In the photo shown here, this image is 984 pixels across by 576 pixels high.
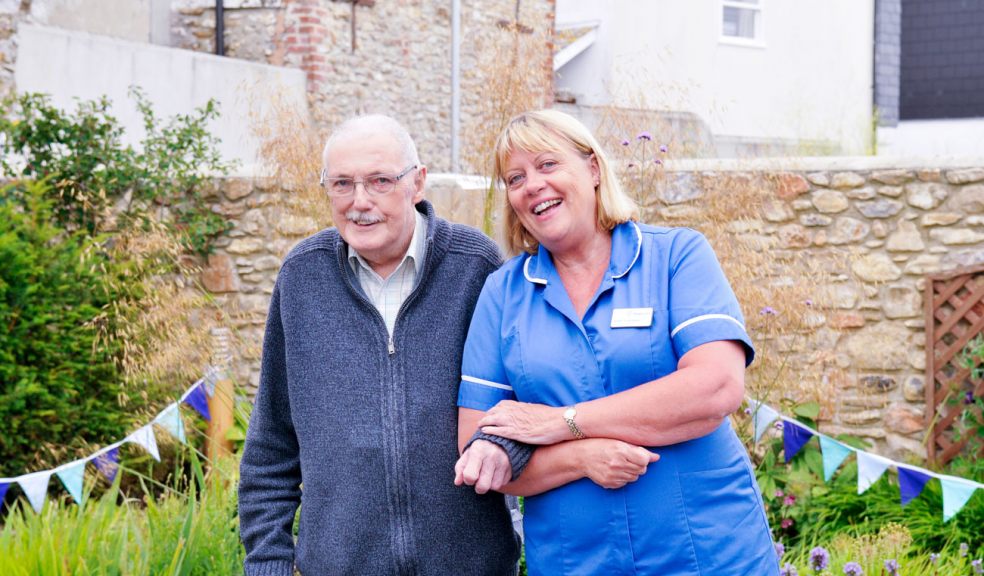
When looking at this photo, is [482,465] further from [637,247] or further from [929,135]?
[929,135]

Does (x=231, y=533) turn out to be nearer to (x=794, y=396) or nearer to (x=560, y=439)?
(x=560, y=439)

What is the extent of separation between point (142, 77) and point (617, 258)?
7.54 meters

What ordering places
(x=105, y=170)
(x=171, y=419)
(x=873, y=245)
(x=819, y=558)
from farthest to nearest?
(x=105, y=170) < (x=873, y=245) < (x=171, y=419) < (x=819, y=558)

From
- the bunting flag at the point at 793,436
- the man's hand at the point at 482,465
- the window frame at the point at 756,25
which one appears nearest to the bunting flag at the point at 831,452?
the bunting flag at the point at 793,436

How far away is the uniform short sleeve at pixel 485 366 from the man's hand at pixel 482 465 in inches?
4.6

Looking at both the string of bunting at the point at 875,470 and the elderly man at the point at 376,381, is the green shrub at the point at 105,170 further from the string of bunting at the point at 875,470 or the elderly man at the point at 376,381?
the elderly man at the point at 376,381

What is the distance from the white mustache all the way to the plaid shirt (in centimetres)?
12

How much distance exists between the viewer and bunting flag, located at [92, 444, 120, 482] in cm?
563

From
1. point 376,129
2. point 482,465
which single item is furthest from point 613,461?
point 376,129

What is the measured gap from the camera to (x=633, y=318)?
2281mm

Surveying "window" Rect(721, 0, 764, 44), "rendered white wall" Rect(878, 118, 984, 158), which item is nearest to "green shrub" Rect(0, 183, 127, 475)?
"window" Rect(721, 0, 764, 44)

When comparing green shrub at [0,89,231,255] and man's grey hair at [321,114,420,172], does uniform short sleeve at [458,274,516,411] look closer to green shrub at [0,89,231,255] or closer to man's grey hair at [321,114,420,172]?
man's grey hair at [321,114,420,172]

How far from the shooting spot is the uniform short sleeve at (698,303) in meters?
2.24

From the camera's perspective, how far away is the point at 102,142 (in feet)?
23.2
